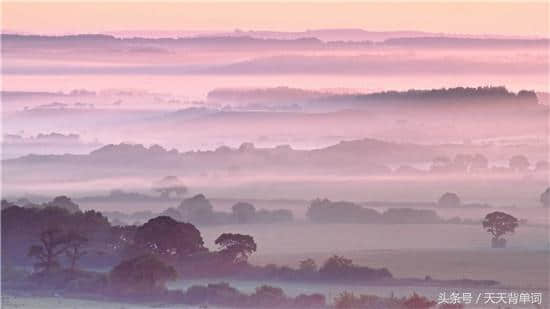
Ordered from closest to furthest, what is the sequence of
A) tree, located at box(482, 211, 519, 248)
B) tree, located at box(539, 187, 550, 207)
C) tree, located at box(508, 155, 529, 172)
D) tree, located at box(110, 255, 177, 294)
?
tree, located at box(110, 255, 177, 294)
tree, located at box(482, 211, 519, 248)
tree, located at box(539, 187, 550, 207)
tree, located at box(508, 155, 529, 172)

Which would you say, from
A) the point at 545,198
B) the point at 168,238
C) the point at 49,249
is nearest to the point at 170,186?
the point at 168,238

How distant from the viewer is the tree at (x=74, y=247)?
25.4 meters

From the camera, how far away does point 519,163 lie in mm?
29906

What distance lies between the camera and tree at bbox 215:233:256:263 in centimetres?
2618

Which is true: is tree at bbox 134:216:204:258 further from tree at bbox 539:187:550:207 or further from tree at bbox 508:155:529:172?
tree at bbox 539:187:550:207

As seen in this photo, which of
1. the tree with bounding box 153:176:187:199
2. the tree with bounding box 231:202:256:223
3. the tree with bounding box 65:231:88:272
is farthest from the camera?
the tree with bounding box 153:176:187:199

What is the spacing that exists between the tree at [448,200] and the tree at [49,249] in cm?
733

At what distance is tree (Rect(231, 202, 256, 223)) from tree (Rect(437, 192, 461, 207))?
3.57m

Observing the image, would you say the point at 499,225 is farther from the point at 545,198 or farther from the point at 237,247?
the point at 237,247

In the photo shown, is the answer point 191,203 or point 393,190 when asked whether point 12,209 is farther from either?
point 393,190

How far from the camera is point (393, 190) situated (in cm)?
3019

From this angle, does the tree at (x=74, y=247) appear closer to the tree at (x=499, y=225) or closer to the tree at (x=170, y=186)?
the tree at (x=170, y=186)

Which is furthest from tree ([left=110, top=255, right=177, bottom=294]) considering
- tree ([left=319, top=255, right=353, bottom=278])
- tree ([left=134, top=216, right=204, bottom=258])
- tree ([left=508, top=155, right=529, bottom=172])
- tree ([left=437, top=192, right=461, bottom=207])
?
tree ([left=508, top=155, right=529, bottom=172])

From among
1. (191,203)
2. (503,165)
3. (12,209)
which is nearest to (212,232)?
(191,203)
